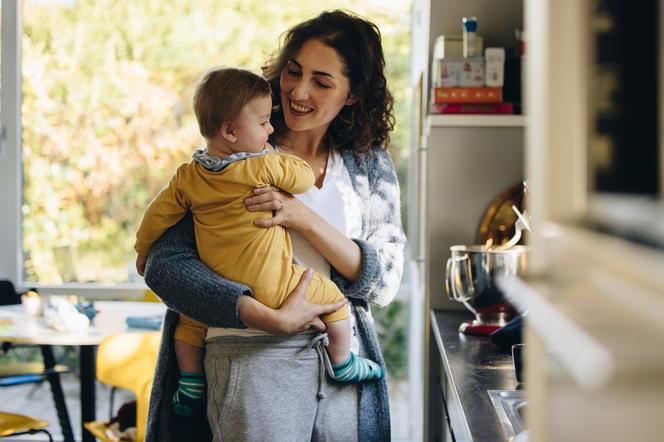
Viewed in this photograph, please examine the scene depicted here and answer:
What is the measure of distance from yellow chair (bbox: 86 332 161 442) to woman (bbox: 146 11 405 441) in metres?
1.02

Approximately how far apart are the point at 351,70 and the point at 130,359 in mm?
1349

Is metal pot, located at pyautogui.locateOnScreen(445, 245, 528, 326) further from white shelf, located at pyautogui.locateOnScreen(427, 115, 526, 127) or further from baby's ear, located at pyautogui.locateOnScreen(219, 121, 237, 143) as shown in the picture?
baby's ear, located at pyautogui.locateOnScreen(219, 121, 237, 143)

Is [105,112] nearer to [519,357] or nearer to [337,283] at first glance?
[337,283]

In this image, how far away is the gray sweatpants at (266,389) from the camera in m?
1.61

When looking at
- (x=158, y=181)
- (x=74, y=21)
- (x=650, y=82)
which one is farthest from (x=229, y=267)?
(x=74, y=21)

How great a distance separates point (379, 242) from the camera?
1862 millimetres

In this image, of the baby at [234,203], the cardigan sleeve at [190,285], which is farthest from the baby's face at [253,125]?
the cardigan sleeve at [190,285]

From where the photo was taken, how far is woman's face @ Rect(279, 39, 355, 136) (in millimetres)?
1822

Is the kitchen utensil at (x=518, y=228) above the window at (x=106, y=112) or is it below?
below

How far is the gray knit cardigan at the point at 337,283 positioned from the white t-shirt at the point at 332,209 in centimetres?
2

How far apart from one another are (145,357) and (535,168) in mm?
2437

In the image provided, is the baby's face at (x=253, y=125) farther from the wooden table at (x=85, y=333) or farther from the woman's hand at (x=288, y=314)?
the wooden table at (x=85, y=333)

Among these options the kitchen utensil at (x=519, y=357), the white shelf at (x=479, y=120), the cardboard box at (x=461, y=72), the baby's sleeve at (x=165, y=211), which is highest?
the cardboard box at (x=461, y=72)

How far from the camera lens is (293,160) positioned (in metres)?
1.72
